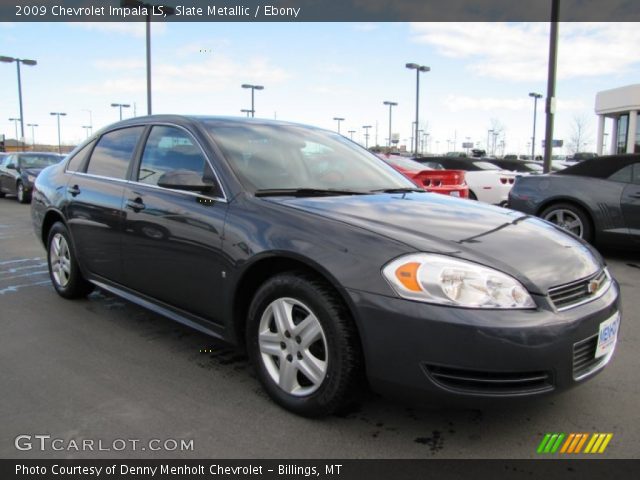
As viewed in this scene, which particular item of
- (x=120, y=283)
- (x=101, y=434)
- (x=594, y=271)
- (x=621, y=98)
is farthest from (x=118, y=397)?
(x=621, y=98)

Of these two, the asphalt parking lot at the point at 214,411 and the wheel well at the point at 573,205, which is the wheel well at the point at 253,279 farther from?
the wheel well at the point at 573,205

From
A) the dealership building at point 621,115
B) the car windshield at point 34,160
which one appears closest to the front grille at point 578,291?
the car windshield at point 34,160

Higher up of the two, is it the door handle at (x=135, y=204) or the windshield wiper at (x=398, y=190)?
Result: the windshield wiper at (x=398, y=190)

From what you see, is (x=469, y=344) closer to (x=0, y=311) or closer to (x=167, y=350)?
(x=167, y=350)

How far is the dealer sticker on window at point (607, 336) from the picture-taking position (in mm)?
2609

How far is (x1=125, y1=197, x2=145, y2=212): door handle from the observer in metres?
3.76

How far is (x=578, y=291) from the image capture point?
2.63 metres

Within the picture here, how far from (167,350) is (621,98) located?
142 ft

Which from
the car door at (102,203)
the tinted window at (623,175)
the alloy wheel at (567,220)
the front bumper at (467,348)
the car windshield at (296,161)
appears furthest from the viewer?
the alloy wheel at (567,220)

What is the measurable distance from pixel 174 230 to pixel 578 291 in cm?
233

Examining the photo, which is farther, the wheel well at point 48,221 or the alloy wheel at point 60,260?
the wheel well at point 48,221

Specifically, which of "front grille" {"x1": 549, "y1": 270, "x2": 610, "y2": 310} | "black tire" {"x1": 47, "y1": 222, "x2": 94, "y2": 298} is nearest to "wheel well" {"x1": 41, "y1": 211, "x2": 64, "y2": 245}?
"black tire" {"x1": 47, "y1": 222, "x2": 94, "y2": 298}

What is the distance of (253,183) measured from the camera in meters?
3.25

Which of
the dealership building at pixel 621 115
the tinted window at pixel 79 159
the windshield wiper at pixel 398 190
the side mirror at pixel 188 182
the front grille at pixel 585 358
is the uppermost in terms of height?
the dealership building at pixel 621 115
